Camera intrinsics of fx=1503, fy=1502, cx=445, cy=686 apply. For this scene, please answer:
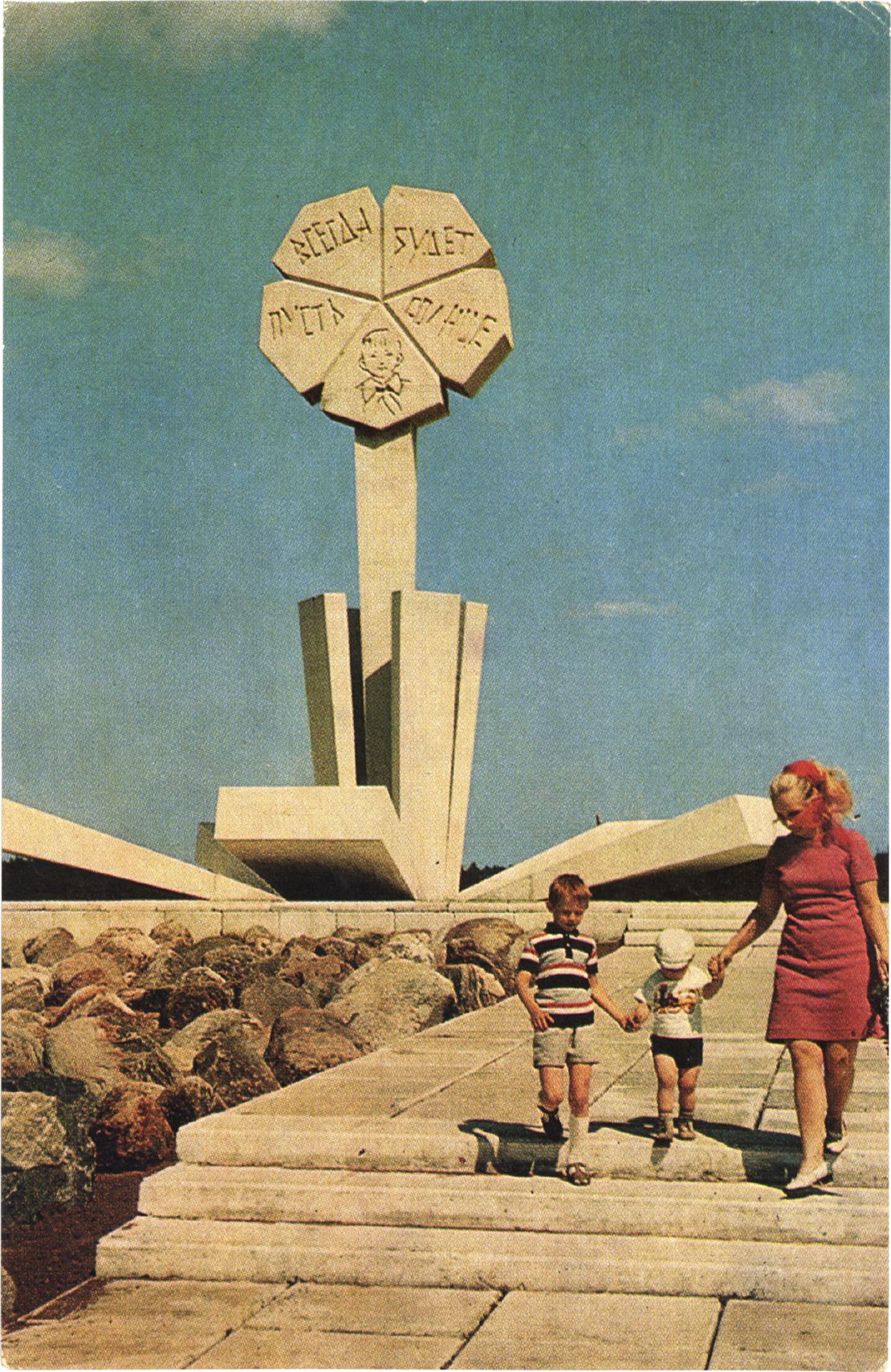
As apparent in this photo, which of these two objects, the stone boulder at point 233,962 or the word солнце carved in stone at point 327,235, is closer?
the stone boulder at point 233,962

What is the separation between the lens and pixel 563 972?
14.2ft

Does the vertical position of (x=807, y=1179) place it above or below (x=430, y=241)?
below

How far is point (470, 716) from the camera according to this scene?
46.2 ft

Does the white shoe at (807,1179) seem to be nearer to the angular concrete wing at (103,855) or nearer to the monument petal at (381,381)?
the angular concrete wing at (103,855)

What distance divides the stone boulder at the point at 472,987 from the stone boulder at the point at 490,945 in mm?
311

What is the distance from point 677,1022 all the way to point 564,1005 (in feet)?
1.13

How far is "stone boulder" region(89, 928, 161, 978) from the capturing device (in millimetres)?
10266

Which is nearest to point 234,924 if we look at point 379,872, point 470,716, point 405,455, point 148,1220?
point 379,872

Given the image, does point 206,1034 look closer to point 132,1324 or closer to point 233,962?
point 233,962

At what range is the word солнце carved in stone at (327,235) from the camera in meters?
14.2

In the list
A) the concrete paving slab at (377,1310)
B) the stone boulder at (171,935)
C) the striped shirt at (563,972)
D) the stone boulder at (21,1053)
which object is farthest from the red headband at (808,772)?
the stone boulder at (171,935)

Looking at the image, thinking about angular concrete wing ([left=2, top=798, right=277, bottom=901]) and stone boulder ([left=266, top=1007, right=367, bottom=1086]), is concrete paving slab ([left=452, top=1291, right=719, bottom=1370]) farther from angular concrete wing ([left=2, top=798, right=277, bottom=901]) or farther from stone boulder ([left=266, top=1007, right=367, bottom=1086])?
angular concrete wing ([left=2, top=798, right=277, bottom=901])

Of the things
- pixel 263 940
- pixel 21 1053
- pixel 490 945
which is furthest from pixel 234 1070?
pixel 263 940

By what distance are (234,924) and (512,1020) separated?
4996 mm
